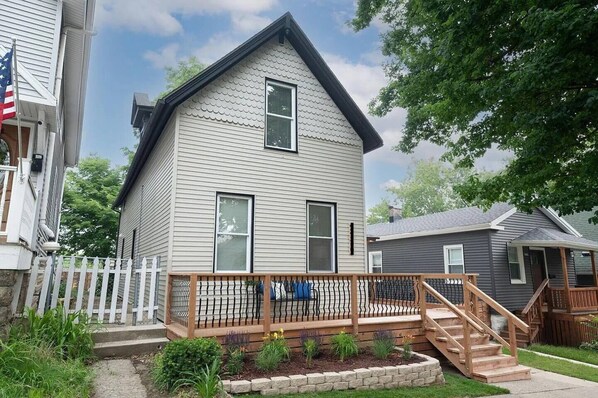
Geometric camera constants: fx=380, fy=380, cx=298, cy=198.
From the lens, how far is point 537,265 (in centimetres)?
1608

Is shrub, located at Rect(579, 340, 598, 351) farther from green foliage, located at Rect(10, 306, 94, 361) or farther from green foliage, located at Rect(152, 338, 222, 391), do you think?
green foliage, located at Rect(10, 306, 94, 361)

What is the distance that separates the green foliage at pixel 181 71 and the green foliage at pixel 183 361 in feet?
75.5

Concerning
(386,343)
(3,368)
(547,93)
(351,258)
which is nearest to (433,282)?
(351,258)

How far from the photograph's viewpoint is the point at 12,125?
7.16 metres

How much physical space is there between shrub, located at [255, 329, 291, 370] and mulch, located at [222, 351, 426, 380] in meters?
0.08

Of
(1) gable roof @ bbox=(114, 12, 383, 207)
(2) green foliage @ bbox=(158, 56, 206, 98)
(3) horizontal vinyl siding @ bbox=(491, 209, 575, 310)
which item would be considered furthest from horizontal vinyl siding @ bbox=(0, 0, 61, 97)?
(2) green foliage @ bbox=(158, 56, 206, 98)

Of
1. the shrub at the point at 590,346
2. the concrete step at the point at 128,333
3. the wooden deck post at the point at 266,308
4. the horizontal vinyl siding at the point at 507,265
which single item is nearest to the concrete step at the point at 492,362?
the wooden deck post at the point at 266,308

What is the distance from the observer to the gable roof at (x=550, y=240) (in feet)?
46.5

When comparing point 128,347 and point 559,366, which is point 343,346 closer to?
point 128,347

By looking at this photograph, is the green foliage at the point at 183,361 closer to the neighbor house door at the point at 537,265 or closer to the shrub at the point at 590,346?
the shrub at the point at 590,346

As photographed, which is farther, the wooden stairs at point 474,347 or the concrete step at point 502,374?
the wooden stairs at point 474,347

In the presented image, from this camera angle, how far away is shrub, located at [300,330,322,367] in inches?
240

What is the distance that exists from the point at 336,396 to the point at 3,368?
4.03m

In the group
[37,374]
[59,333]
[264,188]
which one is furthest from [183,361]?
[264,188]
